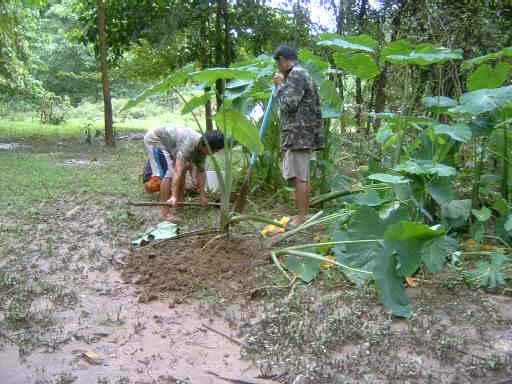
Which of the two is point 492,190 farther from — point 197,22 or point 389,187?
point 197,22

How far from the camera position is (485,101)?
3.19 meters

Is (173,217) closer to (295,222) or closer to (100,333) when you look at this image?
(295,222)

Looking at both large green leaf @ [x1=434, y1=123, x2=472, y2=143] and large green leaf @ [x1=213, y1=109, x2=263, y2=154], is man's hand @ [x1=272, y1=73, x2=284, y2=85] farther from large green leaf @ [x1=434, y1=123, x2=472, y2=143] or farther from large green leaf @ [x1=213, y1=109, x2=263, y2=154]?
large green leaf @ [x1=434, y1=123, x2=472, y2=143]

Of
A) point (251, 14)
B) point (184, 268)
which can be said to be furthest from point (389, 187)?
point (251, 14)

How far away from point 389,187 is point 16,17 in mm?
8619

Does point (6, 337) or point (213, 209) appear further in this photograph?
point (213, 209)

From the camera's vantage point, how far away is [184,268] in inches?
136

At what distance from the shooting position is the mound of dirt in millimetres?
3234

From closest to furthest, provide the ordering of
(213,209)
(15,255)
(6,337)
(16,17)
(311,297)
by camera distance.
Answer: (6,337) → (311,297) → (15,255) → (213,209) → (16,17)

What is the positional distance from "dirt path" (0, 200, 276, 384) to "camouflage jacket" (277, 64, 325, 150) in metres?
1.62

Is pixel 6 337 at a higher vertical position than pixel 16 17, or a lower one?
lower

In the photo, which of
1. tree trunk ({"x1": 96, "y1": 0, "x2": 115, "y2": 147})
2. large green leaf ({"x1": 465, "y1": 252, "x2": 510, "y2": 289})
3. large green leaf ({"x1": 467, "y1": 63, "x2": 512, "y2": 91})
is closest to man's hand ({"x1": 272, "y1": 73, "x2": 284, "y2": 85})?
large green leaf ({"x1": 467, "y1": 63, "x2": 512, "y2": 91})

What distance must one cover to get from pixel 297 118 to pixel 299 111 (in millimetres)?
59

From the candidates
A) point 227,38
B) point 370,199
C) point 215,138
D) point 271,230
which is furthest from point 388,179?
point 227,38
